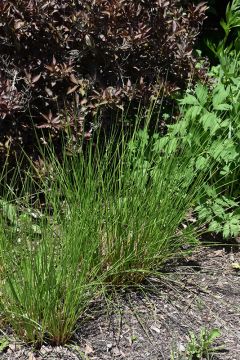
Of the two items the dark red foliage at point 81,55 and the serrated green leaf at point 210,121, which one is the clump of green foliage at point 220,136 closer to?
the serrated green leaf at point 210,121

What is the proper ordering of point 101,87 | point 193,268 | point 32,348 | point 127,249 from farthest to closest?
point 101,87, point 193,268, point 127,249, point 32,348

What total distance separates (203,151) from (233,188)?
59 centimetres

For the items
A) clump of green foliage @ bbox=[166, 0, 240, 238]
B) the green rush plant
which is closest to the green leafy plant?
the green rush plant

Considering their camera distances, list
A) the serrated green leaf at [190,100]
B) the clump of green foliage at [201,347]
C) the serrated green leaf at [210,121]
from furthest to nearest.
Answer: the serrated green leaf at [190,100], the serrated green leaf at [210,121], the clump of green foliage at [201,347]

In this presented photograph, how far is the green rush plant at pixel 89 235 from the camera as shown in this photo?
10.9 ft

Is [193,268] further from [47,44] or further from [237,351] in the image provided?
[47,44]

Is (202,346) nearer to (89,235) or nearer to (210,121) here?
(89,235)

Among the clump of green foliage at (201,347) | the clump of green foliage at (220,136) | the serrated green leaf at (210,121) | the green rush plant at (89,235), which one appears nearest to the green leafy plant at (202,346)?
the clump of green foliage at (201,347)

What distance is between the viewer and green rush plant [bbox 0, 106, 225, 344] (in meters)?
3.33

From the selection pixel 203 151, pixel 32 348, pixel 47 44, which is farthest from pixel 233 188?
pixel 32 348

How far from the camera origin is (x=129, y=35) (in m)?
4.48

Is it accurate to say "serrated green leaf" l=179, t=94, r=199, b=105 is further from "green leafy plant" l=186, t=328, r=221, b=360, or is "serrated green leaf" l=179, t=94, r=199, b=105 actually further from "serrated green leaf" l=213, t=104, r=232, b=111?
"green leafy plant" l=186, t=328, r=221, b=360

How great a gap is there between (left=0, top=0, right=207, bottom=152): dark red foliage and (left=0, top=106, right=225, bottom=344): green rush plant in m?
0.36

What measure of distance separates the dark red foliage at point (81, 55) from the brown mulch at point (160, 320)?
3.78ft
